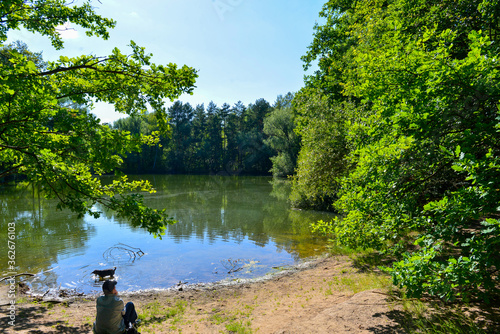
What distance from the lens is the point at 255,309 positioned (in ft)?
24.9

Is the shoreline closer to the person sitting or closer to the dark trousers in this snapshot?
the dark trousers

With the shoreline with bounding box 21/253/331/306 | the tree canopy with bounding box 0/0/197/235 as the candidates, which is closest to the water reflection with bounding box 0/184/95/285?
the shoreline with bounding box 21/253/331/306

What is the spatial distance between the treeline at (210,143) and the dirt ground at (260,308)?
62.7m

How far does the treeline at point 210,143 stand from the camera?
244 ft

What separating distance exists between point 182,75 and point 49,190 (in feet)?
11.0

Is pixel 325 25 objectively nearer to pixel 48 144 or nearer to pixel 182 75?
pixel 182 75

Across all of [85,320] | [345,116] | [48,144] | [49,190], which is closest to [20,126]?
[48,144]

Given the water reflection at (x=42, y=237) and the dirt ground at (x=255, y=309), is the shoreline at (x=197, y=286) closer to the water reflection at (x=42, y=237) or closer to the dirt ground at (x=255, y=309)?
the dirt ground at (x=255, y=309)

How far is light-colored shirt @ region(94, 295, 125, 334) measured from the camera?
15.0 ft

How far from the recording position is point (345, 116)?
15.5 m

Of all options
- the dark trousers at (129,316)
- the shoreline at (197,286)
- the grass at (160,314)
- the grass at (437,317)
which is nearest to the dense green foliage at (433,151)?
the grass at (437,317)

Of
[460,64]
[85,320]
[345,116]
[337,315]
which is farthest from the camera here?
[345,116]

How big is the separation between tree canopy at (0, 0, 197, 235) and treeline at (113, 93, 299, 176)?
214ft

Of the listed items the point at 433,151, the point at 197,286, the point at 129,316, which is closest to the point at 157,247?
the point at 197,286
